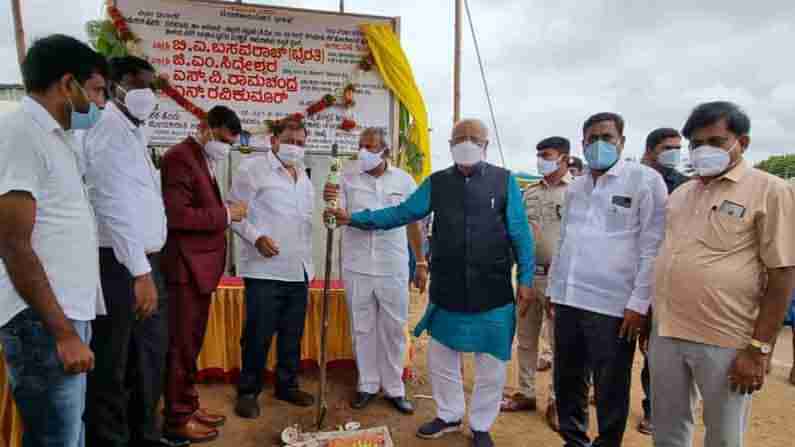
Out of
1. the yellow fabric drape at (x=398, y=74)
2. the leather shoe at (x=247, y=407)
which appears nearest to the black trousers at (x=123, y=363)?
the leather shoe at (x=247, y=407)

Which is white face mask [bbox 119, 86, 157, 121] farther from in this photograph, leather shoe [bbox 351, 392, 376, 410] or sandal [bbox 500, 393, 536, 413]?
sandal [bbox 500, 393, 536, 413]

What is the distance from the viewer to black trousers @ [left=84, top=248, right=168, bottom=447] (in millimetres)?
2215

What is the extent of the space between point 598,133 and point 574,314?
104cm

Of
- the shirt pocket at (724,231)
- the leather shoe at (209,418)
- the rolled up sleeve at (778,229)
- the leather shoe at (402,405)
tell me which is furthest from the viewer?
the leather shoe at (402,405)

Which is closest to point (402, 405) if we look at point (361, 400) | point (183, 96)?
point (361, 400)

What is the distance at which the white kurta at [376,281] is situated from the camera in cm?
354

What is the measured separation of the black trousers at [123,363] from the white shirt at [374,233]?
4.43ft

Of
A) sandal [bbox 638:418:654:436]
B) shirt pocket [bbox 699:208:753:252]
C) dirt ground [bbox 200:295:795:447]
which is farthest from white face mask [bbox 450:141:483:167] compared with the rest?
sandal [bbox 638:418:654:436]

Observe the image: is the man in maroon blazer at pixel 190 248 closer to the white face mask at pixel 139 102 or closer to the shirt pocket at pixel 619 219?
the white face mask at pixel 139 102

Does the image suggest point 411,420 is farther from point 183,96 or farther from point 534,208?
point 183,96

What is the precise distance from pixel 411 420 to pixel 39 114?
2.95 m

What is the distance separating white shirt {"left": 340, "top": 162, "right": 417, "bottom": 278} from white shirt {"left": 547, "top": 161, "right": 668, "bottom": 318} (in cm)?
128

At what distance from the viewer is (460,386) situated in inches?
128

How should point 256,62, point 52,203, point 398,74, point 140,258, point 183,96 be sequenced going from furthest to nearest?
1. point 398,74
2. point 256,62
3. point 183,96
4. point 140,258
5. point 52,203
